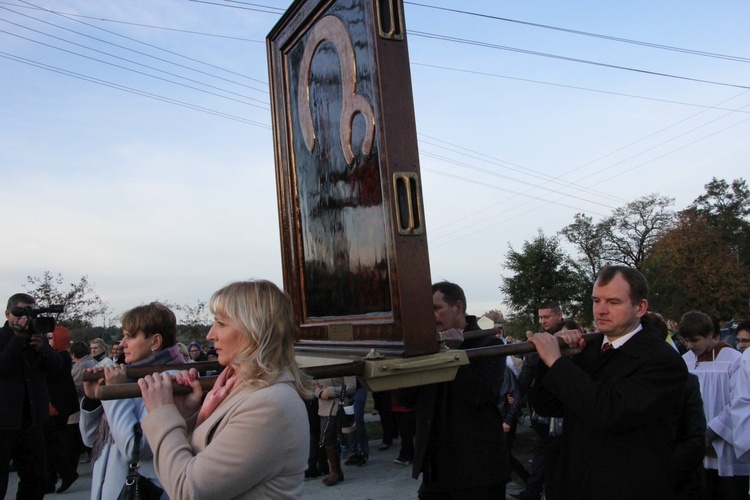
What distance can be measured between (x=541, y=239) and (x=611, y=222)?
1663 cm

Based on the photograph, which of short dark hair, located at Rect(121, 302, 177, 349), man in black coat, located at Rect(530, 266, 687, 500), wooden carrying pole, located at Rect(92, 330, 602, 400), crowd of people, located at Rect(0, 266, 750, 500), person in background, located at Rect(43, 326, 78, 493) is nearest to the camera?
wooden carrying pole, located at Rect(92, 330, 602, 400)

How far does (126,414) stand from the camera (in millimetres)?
2824

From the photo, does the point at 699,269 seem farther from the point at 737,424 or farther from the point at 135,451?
the point at 135,451

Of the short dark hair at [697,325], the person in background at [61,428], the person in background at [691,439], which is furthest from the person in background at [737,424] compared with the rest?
the person in background at [61,428]

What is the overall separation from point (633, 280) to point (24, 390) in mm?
5113

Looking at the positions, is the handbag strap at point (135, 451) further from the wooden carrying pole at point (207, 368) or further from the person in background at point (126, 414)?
the wooden carrying pole at point (207, 368)

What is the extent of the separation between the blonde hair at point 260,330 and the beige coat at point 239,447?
4 centimetres

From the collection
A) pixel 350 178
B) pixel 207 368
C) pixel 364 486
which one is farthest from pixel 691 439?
pixel 364 486

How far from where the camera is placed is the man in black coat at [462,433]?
3352mm

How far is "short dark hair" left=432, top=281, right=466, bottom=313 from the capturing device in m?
3.62

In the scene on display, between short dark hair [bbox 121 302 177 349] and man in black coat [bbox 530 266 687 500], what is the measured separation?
186 cm

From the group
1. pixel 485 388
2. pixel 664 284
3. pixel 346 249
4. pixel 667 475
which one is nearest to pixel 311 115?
pixel 346 249

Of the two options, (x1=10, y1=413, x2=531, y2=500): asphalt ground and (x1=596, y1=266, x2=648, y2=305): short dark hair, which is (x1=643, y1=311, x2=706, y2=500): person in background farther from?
(x1=10, y1=413, x2=531, y2=500): asphalt ground

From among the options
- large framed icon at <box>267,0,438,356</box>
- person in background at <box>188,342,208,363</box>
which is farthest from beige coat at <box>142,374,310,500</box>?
person in background at <box>188,342,208,363</box>
